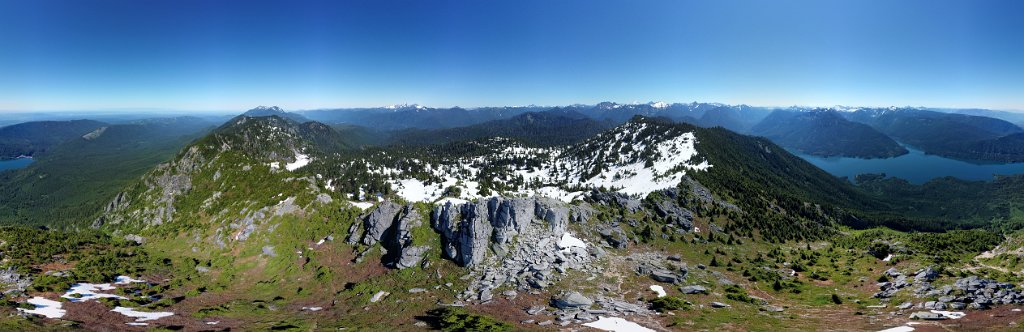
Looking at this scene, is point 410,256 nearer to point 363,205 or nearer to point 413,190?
point 363,205

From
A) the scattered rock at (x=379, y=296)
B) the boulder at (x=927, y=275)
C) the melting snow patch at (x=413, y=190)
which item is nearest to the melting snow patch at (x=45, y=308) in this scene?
the scattered rock at (x=379, y=296)

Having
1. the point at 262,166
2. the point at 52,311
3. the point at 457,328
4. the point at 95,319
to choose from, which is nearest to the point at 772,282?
the point at 457,328

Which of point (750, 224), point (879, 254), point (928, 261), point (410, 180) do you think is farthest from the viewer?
point (410, 180)

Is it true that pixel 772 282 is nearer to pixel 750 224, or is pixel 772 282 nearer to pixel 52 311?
pixel 750 224

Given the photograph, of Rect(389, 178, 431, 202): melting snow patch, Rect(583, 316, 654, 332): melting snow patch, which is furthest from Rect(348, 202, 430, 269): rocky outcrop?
Rect(583, 316, 654, 332): melting snow patch

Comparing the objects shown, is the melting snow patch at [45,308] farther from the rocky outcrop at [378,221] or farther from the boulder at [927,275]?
the boulder at [927,275]

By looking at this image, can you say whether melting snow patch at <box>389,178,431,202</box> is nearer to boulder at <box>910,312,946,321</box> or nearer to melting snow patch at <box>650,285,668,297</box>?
melting snow patch at <box>650,285,668,297</box>
